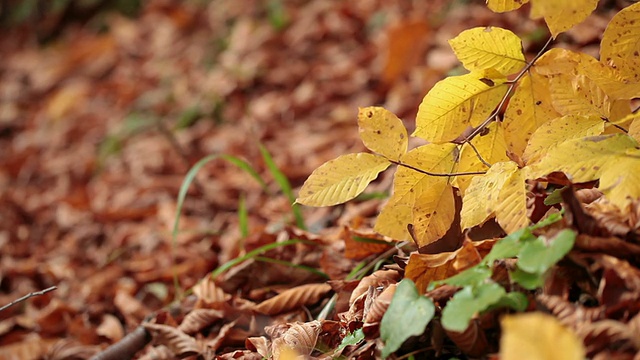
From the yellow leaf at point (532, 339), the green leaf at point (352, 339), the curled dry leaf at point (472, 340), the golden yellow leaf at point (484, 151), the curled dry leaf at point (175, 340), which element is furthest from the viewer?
the curled dry leaf at point (175, 340)

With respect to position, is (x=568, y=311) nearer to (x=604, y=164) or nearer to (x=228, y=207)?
(x=604, y=164)

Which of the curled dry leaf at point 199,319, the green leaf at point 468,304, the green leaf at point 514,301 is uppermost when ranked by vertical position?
the green leaf at point 468,304

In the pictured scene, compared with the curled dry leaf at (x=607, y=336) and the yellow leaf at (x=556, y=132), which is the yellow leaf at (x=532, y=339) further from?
the yellow leaf at (x=556, y=132)

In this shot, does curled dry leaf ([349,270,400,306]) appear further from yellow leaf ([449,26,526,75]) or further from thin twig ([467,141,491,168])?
yellow leaf ([449,26,526,75])

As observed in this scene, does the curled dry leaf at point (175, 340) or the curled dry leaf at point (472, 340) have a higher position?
the curled dry leaf at point (472, 340)

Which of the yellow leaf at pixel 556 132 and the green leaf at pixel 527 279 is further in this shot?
the yellow leaf at pixel 556 132

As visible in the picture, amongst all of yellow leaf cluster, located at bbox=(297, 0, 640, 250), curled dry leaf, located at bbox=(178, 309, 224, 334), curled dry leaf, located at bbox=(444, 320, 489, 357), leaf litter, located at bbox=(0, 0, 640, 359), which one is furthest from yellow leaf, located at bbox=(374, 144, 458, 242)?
curled dry leaf, located at bbox=(178, 309, 224, 334)

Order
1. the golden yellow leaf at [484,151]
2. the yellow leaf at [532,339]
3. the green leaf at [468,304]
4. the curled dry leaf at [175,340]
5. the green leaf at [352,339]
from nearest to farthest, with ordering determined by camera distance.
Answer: the yellow leaf at [532,339]
the green leaf at [468,304]
the green leaf at [352,339]
the golden yellow leaf at [484,151]
the curled dry leaf at [175,340]

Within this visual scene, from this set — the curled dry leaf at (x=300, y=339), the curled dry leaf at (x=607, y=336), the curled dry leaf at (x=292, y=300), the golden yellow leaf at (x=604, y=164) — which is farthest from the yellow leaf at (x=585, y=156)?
the curled dry leaf at (x=292, y=300)
